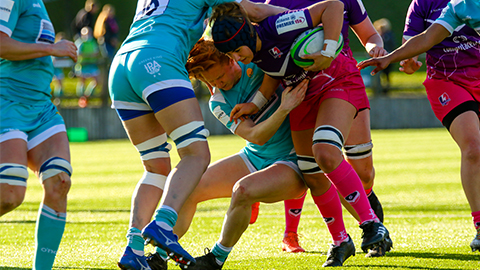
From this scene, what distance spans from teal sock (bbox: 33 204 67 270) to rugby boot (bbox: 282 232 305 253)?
5.67 feet

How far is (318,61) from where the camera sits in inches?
144

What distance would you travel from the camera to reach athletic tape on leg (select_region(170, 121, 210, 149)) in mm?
3225

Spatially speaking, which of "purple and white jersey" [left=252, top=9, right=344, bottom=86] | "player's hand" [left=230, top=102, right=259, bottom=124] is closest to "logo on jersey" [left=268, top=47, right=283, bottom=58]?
"purple and white jersey" [left=252, top=9, right=344, bottom=86]

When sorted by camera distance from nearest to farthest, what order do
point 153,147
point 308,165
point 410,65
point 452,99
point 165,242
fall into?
point 165,242, point 153,147, point 308,165, point 452,99, point 410,65

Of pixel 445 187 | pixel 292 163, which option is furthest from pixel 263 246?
pixel 445 187

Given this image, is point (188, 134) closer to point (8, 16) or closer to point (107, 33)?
point (8, 16)

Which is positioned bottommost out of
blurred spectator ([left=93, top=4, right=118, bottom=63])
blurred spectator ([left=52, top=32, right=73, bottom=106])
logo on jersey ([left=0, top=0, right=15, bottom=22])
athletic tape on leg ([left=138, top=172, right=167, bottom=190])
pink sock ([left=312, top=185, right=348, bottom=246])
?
blurred spectator ([left=52, top=32, right=73, bottom=106])

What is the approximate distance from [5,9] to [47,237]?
1.32 m

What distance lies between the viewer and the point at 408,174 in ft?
31.4

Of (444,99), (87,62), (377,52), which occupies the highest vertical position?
(377,52)

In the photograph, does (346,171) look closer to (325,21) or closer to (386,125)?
(325,21)

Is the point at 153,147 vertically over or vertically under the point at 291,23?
under

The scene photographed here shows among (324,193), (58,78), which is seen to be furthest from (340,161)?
(58,78)

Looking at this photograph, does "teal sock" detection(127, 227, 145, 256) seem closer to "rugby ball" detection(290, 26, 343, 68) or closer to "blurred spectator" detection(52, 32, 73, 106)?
"rugby ball" detection(290, 26, 343, 68)
